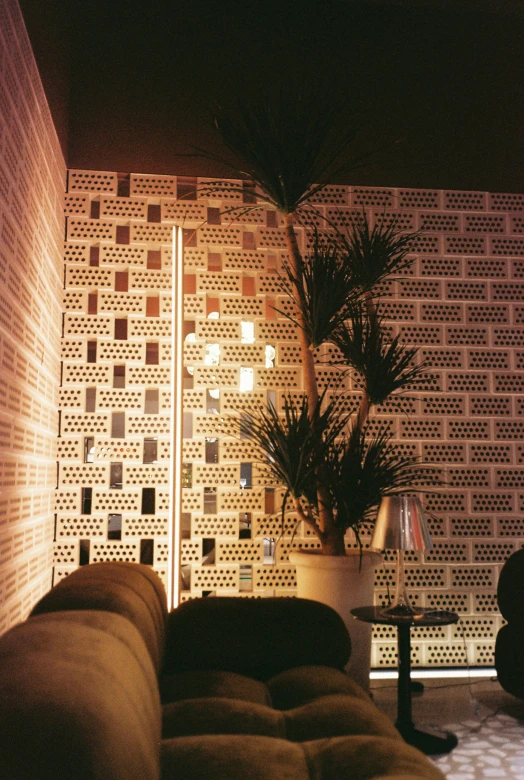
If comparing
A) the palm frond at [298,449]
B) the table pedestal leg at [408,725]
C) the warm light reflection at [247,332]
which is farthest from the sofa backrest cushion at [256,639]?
the warm light reflection at [247,332]

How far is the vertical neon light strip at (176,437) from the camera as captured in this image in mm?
2934

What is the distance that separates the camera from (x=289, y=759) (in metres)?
1.57

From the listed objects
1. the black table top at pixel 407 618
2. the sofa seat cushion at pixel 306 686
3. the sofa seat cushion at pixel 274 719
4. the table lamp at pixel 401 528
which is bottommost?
the sofa seat cushion at pixel 306 686

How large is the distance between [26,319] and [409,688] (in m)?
2.26

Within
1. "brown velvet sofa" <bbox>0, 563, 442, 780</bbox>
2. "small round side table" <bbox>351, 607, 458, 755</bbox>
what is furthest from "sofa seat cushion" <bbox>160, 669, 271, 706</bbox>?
"small round side table" <bbox>351, 607, 458, 755</bbox>

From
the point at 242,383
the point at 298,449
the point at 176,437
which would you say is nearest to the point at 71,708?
the point at 176,437

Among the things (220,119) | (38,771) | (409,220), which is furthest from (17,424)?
(409,220)

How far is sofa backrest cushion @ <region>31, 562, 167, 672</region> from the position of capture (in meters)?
1.75

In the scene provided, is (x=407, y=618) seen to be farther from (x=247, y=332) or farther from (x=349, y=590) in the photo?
(x=247, y=332)

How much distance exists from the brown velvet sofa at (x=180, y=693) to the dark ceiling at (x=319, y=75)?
9.83 ft

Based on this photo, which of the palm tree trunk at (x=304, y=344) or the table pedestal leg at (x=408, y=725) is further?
the palm tree trunk at (x=304, y=344)

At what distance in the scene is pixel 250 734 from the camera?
70.0 inches

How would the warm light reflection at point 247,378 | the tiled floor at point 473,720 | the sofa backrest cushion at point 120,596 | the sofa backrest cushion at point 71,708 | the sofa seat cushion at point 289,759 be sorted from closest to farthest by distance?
the sofa backrest cushion at point 71,708, the sofa seat cushion at point 289,759, the sofa backrest cushion at point 120,596, the tiled floor at point 473,720, the warm light reflection at point 247,378

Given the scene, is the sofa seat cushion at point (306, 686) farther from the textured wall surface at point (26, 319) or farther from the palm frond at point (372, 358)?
the palm frond at point (372, 358)
